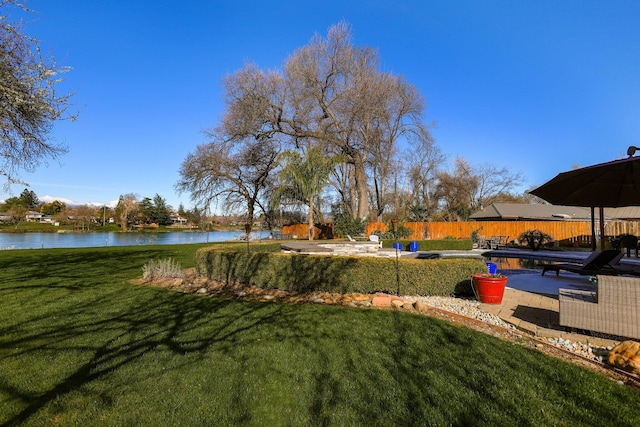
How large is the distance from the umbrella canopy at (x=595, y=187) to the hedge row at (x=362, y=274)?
7.22 feet

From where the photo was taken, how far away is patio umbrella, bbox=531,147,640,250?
5.49m

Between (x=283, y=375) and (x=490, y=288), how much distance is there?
4335 millimetres

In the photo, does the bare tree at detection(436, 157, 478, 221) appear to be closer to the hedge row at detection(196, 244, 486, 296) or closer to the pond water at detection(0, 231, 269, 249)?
the pond water at detection(0, 231, 269, 249)

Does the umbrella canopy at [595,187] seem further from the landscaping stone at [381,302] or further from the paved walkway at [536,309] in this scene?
the landscaping stone at [381,302]

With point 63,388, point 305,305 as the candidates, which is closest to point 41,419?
point 63,388

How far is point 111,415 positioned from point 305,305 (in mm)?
3654

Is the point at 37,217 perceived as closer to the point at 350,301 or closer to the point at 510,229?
the point at 350,301

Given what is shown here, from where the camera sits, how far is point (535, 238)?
68.8 feet

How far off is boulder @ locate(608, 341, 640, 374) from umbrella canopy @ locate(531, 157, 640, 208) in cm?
285

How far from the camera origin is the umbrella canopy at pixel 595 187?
5531 mm

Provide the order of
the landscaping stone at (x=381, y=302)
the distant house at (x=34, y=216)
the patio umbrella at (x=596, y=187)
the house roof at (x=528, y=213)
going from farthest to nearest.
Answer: the distant house at (x=34, y=216) < the house roof at (x=528, y=213) < the landscaping stone at (x=381, y=302) < the patio umbrella at (x=596, y=187)

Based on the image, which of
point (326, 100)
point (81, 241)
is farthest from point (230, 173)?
point (81, 241)

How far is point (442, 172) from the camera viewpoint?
133 feet

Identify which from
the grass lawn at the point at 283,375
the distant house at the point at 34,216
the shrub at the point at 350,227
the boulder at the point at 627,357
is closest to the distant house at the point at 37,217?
the distant house at the point at 34,216
